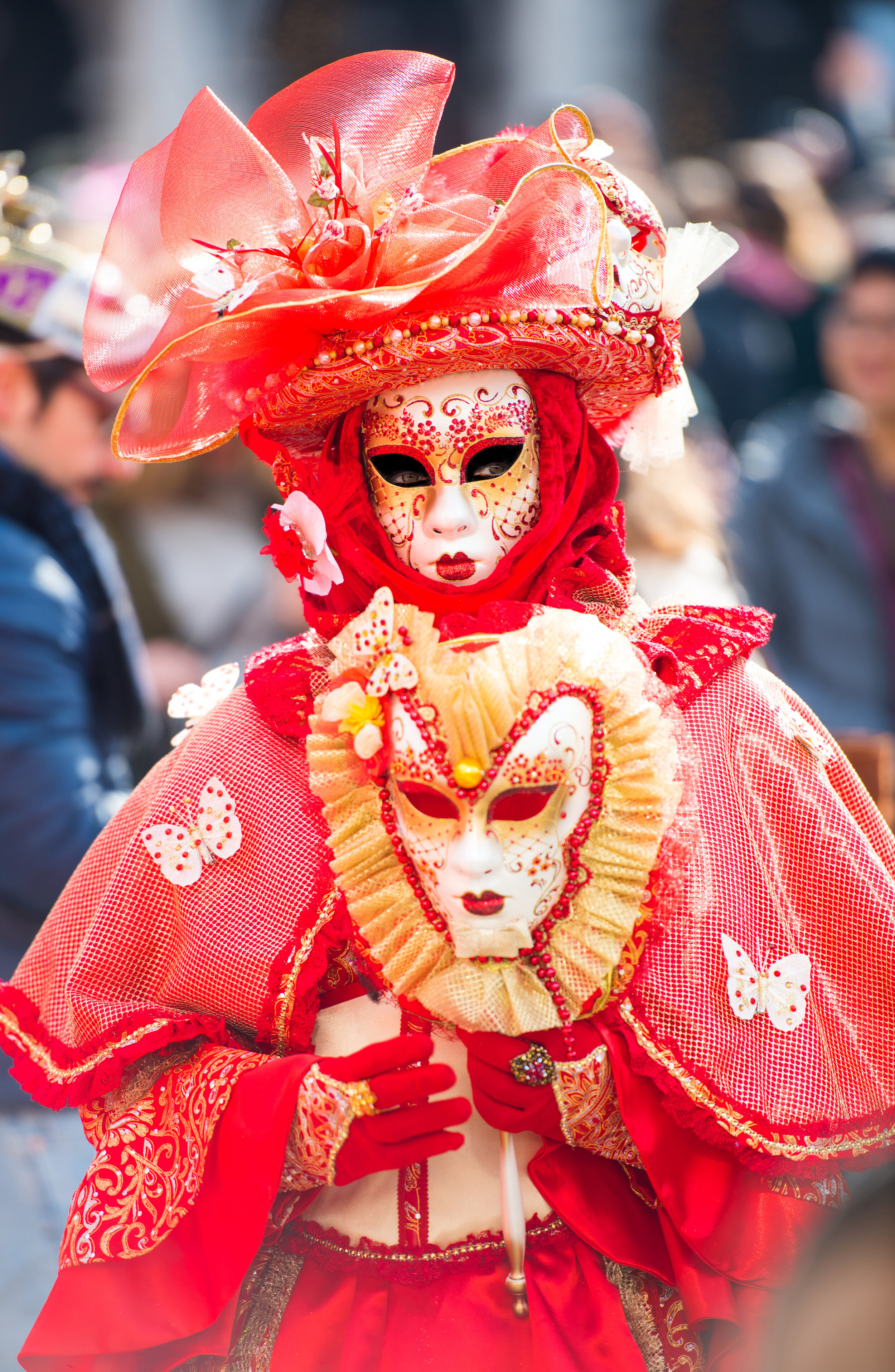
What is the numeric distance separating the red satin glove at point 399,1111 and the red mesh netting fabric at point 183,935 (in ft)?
0.50

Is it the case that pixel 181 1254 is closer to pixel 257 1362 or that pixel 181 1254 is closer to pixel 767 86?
pixel 257 1362

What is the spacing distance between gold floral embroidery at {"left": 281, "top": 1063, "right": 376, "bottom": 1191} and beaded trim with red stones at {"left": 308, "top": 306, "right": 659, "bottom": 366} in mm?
865

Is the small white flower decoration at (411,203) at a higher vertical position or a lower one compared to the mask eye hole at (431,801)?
higher

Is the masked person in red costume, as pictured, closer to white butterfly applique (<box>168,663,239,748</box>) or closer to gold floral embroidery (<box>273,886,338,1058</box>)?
gold floral embroidery (<box>273,886,338,1058</box>)

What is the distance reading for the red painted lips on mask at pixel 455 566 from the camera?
180 cm

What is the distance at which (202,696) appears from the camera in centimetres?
212

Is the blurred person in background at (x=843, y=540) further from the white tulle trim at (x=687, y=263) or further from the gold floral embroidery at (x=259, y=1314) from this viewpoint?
the gold floral embroidery at (x=259, y=1314)

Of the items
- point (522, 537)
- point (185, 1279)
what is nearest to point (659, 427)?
point (522, 537)

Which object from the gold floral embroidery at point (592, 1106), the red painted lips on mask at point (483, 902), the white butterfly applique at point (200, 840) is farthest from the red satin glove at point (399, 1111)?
the white butterfly applique at point (200, 840)

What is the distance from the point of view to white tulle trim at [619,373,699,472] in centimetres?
197

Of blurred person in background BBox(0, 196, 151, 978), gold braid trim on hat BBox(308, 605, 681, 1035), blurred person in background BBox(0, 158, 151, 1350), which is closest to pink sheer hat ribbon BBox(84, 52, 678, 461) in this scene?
gold braid trim on hat BBox(308, 605, 681, 1035)

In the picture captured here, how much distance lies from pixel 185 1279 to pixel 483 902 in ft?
2.10

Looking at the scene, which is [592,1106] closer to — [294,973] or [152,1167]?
[294,973]

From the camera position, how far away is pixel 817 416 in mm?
5086
